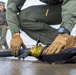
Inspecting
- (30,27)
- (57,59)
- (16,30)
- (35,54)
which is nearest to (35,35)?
(30,27)

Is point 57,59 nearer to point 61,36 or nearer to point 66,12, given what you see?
point 61,36

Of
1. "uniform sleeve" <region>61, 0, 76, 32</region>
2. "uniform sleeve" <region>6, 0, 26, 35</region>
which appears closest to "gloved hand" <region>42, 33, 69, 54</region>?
"uniform sleeve" <region>61, 0, 76, 32</region>

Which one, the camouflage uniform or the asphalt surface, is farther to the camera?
the camouflage uniform

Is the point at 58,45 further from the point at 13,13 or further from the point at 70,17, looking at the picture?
the point at 13,13

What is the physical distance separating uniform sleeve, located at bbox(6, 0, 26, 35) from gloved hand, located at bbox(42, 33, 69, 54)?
0.54 metres

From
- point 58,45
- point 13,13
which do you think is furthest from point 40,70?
point 13,13

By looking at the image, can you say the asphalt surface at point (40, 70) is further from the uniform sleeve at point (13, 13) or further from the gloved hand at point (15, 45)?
the uniform sleeve at point (13, 13)

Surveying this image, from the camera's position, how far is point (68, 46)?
4.06 feet

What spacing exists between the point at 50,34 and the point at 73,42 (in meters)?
0.64

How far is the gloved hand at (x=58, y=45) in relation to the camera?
1200 mm

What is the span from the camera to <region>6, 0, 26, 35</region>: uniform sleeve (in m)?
1.77

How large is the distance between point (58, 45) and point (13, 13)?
70 centimetres

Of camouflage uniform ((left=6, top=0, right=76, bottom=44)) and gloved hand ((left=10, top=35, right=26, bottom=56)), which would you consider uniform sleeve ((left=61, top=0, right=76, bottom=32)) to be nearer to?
gloved hand ((left=10, top=35, right=26, bottom=56))

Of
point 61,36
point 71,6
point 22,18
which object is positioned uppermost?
point 71,6
